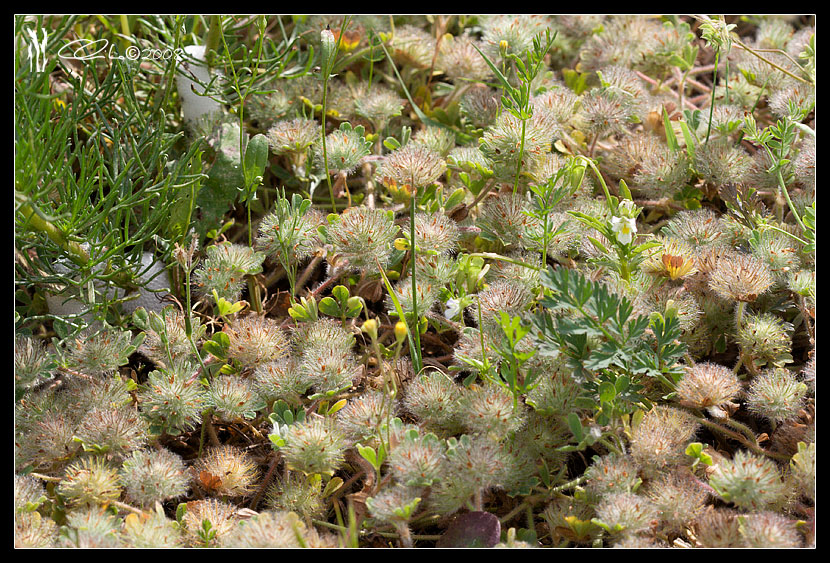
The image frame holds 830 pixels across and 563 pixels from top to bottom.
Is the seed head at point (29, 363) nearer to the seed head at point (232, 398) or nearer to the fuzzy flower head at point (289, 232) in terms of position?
the seed head at point (232, 398)

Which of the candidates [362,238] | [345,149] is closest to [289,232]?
[362,238]

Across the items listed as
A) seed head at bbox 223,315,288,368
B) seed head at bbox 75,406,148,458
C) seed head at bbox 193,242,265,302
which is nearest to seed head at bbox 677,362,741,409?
seed head at bbox 223,315,288,368

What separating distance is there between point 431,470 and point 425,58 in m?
1.13

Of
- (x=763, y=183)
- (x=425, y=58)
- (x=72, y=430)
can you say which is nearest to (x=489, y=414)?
(x=72, y=430)

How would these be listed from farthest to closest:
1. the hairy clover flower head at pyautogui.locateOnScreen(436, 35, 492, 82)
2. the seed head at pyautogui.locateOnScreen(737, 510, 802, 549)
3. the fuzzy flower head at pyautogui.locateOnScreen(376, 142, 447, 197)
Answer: the hairy clover flower head at pyautogui.locateOnScreen(436, 35, 492, 82) → the fuzzy flower head at pyautogui.locateOnScreen(376, 142, 447, 197) → the seed head at pyautogui.locateOnScreen(737, 510, 802, 549)

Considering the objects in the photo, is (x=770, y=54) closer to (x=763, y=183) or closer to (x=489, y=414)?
(x=763, y=183)

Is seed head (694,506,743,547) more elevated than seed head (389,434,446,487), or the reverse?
seed head (389,434,446,487)

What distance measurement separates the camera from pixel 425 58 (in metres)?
1.95

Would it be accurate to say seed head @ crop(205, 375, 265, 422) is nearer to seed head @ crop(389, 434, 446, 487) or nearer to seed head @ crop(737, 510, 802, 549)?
seed head @ crop(389, 434, 446, 487)

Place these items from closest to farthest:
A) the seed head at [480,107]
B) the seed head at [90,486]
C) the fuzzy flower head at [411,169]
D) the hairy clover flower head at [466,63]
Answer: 1. the seed head at [90,486]
2. the fuzzy flower head at [411,169]
3. the seed head at [480,107]
4. the hairy clover flower head at [466,63]

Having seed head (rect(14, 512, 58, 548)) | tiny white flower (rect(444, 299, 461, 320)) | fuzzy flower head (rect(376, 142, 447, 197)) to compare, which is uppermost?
fuzzy flower head (rect(376, 142, 447, 197))

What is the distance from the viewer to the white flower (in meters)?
1.32

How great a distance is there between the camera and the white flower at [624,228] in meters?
1.32

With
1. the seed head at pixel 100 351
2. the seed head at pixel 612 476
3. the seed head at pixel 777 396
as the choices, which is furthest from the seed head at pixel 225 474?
the seed head at pixel 777 396
